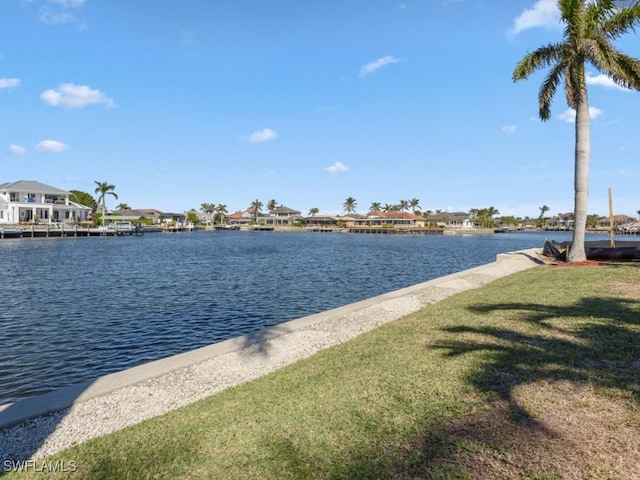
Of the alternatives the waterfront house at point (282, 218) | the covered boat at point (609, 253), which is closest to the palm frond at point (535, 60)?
the covered boat at point (609, 253)

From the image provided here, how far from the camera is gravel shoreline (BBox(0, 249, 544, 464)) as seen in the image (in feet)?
18.4

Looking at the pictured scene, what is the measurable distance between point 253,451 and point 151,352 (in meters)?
→ 8.82

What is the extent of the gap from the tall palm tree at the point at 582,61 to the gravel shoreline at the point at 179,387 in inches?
503

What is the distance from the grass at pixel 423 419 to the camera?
4.08 metres

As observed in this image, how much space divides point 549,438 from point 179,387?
612 centimetres

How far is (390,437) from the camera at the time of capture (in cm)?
466

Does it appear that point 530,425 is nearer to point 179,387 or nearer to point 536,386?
point 536,386

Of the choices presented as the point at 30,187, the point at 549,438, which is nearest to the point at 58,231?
the point at 30,187

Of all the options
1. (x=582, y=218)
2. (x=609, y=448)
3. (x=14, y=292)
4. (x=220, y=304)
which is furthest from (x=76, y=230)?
(x=609, y=448)

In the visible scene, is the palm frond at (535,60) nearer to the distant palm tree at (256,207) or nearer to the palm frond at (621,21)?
the palm frond at (621,21)

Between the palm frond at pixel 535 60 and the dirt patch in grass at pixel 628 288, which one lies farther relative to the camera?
the palm frond at pixel 535 60

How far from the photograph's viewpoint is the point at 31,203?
79.5 meters

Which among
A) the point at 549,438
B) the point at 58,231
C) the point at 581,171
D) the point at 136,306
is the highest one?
the point at 581,171

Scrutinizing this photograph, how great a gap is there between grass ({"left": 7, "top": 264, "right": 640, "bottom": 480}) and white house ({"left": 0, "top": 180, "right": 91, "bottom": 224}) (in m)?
90.2
